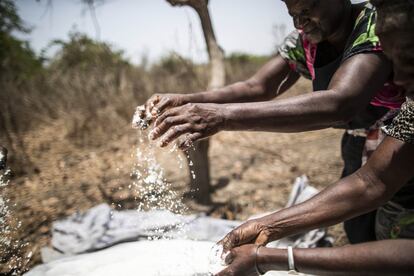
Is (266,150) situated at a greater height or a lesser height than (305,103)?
lesser

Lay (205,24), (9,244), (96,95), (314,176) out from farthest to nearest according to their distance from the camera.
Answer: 1. (96,95)
2. (314,176)
3. (205,24)
4. (9,244)

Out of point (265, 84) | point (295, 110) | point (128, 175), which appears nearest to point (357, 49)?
point (295, 110)

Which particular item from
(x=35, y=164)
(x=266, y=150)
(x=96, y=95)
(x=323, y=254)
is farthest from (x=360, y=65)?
(x=96, y=95)

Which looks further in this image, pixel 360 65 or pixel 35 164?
pixel 35 164

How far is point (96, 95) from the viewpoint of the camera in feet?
24.5

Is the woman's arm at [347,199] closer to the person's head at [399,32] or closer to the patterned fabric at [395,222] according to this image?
the person's head at [399,32]

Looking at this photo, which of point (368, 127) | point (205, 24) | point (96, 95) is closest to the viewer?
point (368, 127)

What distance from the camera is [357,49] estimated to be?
1.55m

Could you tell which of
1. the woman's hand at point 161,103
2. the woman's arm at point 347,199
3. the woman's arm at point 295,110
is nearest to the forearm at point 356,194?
the woman's arm at point 347,199

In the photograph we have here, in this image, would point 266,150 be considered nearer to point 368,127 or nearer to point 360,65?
point 368,127

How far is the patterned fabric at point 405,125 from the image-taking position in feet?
4.30

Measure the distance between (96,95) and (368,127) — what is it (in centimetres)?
646

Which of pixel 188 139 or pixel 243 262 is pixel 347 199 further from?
pixel 188 139

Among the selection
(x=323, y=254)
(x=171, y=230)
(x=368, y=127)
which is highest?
Answer: (x=368, y=127)
